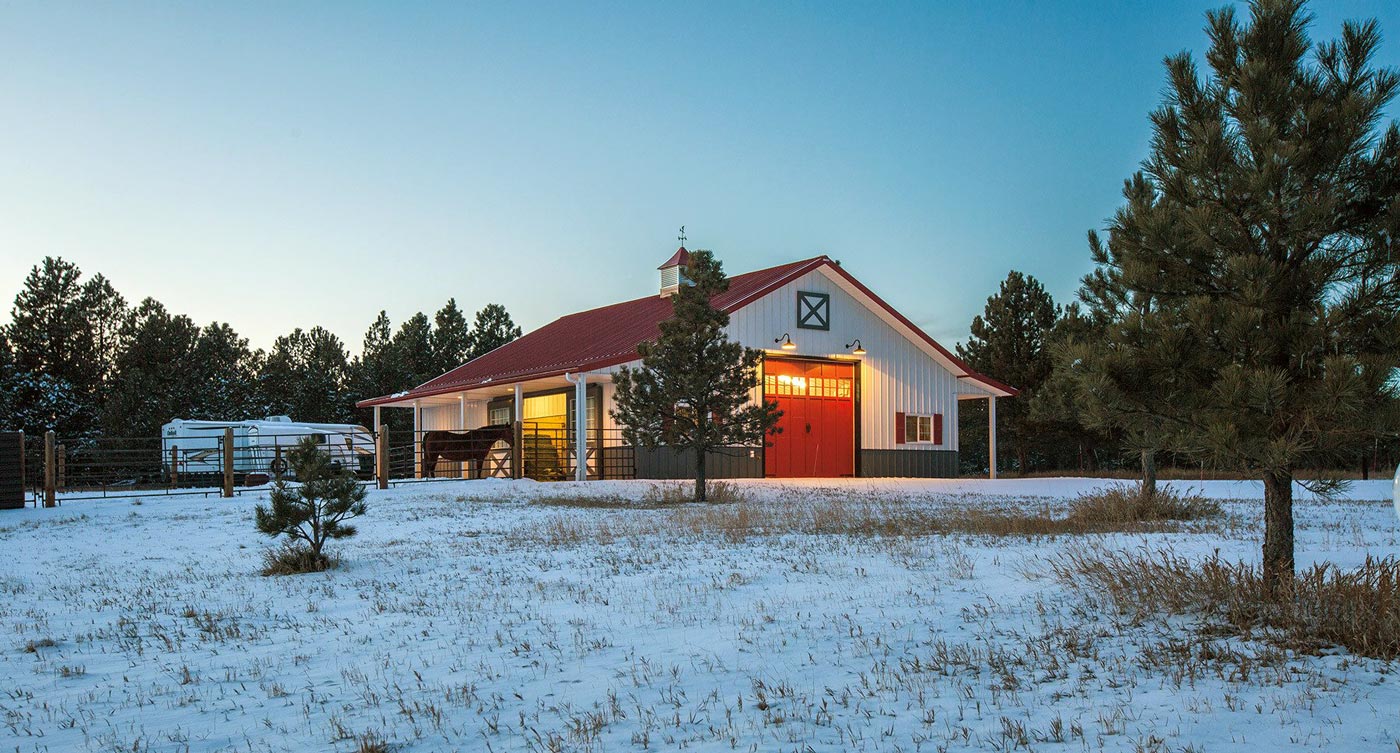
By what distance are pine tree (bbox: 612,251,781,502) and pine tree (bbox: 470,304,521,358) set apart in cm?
3910

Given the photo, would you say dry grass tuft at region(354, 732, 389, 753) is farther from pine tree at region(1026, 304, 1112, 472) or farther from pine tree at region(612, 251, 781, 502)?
pine tree at region(612, 251, 781, 502)

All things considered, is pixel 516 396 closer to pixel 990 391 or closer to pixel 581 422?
pixel 581 422

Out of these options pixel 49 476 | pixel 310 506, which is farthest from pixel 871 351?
pixel 310 506

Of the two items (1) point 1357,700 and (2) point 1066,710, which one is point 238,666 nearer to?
(2) point 1066,710

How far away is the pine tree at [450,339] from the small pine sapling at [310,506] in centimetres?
4412

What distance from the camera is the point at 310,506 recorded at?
32.3ft

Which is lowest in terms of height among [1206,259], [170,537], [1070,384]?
[170,537]

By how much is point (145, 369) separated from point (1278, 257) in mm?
48907

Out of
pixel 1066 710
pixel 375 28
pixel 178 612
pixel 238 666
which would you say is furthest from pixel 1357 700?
pixel 375 28

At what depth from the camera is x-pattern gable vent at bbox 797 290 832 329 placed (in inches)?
1004

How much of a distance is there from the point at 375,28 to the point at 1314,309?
1421 centimetres

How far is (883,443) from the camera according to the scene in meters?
27.0

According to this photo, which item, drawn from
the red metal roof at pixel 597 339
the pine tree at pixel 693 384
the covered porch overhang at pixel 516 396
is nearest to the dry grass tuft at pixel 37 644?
the pine tree at pixel 693 384

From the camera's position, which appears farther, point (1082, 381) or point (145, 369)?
point (145, 369)
